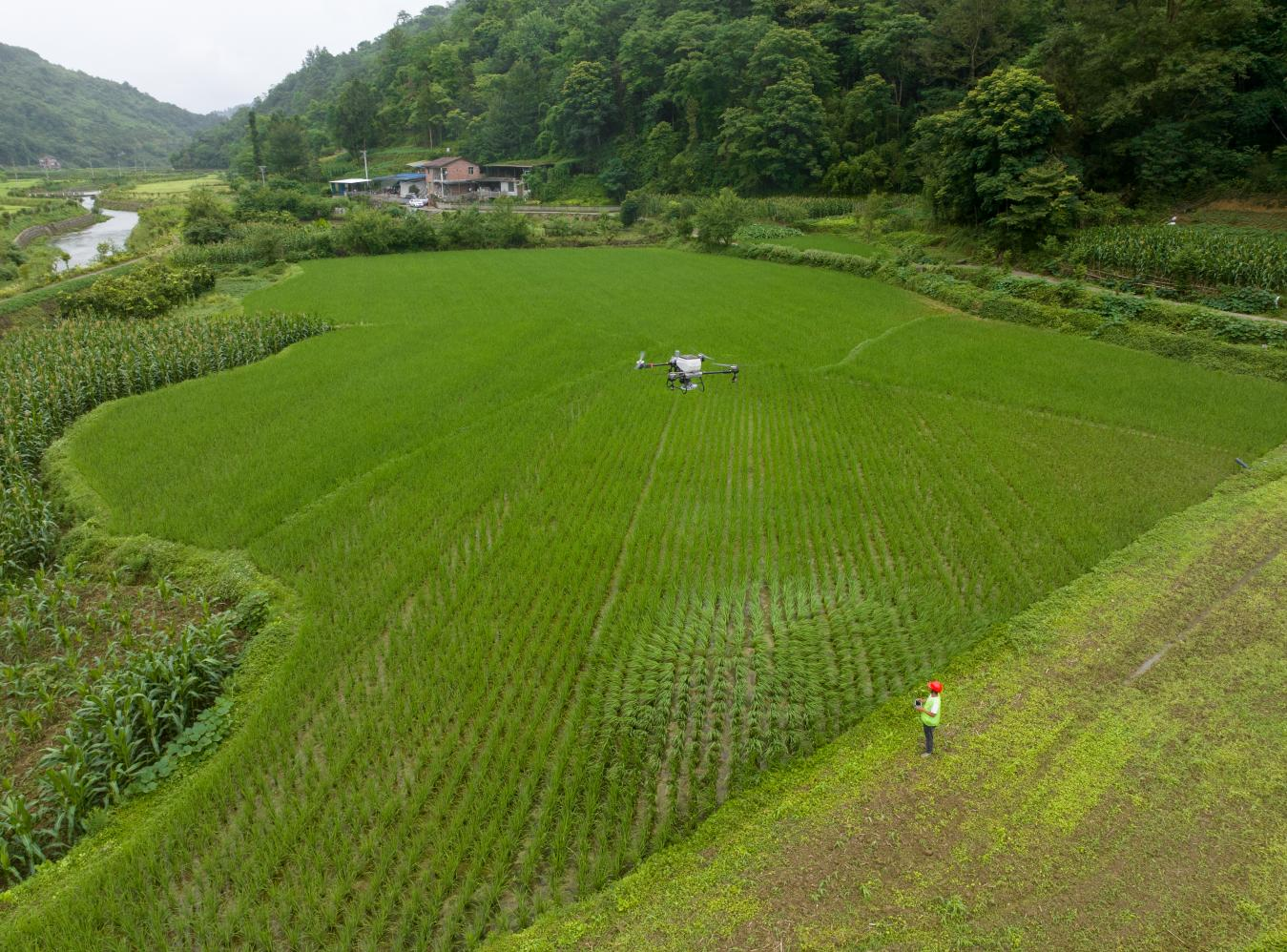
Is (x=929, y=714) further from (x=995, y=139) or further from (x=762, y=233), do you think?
(x=762, y=233)

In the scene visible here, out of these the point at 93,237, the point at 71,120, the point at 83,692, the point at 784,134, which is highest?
the point at 71,120

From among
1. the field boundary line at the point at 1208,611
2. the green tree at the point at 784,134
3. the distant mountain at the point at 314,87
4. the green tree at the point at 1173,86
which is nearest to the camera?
the field boundary line at the point at 1208,611

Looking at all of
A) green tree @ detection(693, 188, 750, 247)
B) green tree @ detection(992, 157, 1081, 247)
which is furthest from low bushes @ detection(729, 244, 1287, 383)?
green tree @ detection(693, 188, 750, 247)

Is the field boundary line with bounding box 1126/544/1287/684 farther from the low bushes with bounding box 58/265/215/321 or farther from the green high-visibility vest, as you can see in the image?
the low bushes with bounding box 58/265/215/321

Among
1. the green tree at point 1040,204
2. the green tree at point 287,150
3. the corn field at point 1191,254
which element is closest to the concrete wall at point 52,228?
the green tree at point 287,150

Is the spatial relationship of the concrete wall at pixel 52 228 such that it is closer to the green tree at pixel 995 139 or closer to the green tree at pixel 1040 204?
the green tree at pixel 995 139

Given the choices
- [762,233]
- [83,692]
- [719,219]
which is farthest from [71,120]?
[83,692]
